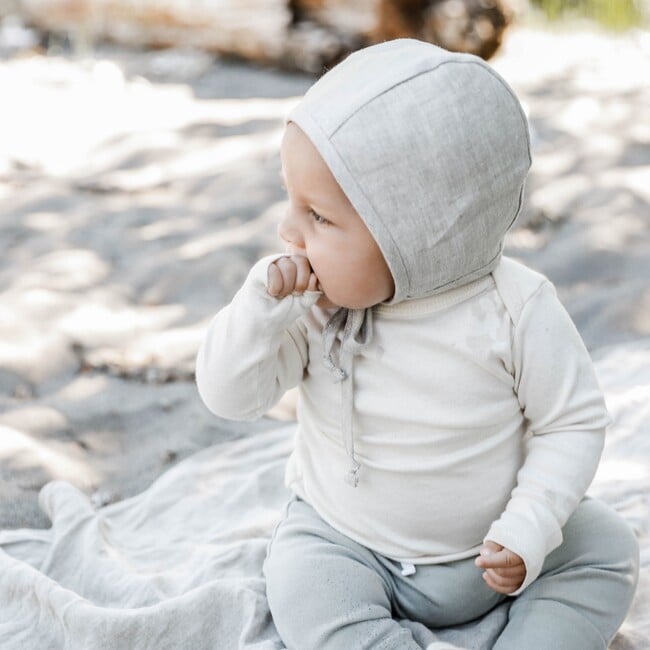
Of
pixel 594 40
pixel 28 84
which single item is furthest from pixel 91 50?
pixel 594 40

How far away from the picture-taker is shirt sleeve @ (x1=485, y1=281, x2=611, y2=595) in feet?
4.76

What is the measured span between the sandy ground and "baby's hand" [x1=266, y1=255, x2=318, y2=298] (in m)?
0.91

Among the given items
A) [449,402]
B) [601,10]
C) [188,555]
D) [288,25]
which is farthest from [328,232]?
[601,10]

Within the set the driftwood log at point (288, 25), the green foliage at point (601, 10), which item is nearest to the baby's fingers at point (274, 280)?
the driftwood log at point (288, 25)

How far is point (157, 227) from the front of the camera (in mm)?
3430

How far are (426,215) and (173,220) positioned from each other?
222 cm

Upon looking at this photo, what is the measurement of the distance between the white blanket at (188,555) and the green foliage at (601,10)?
14.4ft

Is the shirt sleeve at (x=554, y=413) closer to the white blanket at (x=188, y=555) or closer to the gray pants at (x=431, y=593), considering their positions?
the gray pants at (x=431, y=593)

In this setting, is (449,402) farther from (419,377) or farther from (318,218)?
(318,218)

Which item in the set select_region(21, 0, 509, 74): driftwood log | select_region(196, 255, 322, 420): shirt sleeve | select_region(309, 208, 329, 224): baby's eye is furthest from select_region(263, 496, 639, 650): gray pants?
select_region(21, 0, 509, 74): driftwood log

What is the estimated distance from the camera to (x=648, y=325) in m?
2.69

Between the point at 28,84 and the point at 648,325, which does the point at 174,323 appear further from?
the point at 28,84

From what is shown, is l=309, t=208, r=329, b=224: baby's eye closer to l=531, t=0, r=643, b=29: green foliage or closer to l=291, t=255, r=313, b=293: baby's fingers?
l=291, t=255, r=313, b=293: baby's fingers

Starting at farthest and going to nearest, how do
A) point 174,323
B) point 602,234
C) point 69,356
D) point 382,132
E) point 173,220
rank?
point 173,220
point 602,234
point 174,323
point 69,356
point 382,132
